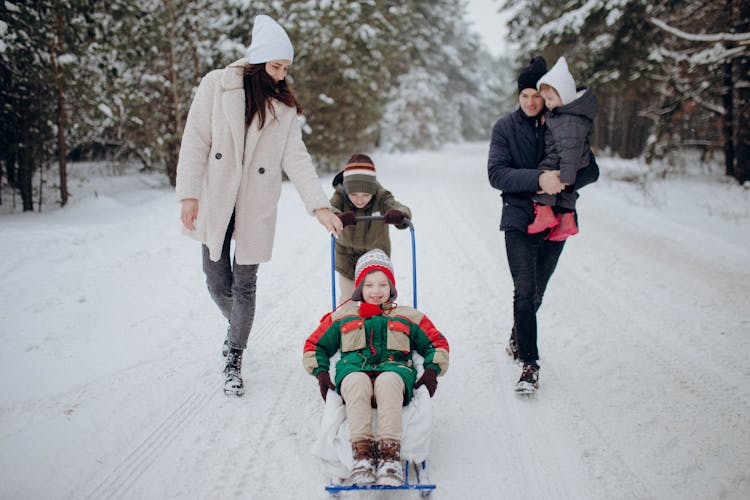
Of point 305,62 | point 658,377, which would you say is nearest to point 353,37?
point 305,62

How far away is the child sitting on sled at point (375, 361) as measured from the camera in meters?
2.43

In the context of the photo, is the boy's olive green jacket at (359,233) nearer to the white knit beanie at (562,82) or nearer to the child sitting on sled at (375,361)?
the child sitting on sled at (375,361)

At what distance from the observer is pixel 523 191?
321cm

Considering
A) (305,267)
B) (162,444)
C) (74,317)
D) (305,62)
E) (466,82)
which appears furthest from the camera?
(466,82)

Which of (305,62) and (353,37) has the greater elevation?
(353,37)

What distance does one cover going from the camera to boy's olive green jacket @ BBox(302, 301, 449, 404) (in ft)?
9.34

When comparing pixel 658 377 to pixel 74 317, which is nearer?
pixel 658 377

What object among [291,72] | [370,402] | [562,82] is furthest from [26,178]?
[562,82]

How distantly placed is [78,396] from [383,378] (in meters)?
2.13

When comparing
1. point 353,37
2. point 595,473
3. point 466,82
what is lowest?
point 595,473

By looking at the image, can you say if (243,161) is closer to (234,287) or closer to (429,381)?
(234,287)

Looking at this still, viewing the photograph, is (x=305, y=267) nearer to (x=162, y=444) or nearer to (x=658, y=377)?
(x=162, y=444)

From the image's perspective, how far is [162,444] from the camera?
280 cm

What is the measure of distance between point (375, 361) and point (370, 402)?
31cm
